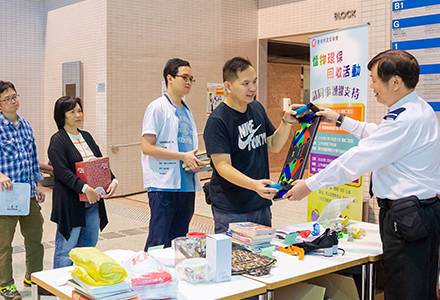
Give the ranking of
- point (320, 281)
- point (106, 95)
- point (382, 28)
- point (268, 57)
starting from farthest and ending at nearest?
1. point (268, 57)
2. point (106, 95)
3. point (382, 28)
4. point (320, 281)

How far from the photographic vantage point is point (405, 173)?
2141 mm

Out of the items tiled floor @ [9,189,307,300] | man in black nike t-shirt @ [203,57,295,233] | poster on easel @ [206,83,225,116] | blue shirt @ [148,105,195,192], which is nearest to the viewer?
man in black nike t-shirt @ [203,57,295,233]

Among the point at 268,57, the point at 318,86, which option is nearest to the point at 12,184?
the point at 318,86

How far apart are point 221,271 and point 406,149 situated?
103 centimetres

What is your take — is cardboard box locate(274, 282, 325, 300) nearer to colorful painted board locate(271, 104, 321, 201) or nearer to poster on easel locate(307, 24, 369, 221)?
colorful painted board locate(271, 104, 321, 201)

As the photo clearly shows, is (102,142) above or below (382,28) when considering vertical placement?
below

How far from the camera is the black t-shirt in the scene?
8.50 ft

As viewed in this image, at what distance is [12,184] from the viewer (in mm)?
3371

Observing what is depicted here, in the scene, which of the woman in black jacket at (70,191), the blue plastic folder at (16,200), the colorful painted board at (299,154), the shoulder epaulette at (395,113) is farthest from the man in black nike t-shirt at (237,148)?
the blue plastic folder at (16,200)

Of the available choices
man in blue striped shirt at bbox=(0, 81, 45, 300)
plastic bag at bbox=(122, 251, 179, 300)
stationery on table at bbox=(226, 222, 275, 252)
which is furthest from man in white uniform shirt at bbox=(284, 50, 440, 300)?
man in blue striped shirt at bbox=(0, 81, 45, 300)

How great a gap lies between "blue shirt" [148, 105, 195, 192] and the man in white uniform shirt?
1393 mm

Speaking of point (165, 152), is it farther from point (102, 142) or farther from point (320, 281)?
point (102, 142)

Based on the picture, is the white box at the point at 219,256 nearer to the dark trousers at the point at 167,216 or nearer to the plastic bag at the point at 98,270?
the plastic bag at the point at 98,270

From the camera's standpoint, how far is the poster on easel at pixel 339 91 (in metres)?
3.29
